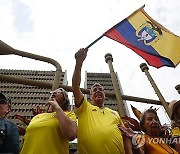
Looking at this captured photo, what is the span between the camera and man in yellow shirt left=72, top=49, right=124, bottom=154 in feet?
8.63

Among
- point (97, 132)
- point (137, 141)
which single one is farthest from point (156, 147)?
point (97, 132)

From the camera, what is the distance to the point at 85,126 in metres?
2.78

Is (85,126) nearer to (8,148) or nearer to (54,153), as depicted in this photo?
(54,153)

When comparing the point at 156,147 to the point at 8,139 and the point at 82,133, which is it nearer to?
the point at 82,133

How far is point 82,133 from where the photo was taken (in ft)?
8.98

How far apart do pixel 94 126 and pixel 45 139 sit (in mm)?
487

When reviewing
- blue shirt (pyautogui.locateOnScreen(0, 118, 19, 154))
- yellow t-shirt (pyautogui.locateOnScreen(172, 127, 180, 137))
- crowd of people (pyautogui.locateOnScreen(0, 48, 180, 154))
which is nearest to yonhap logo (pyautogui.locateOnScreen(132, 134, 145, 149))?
crowd of people (pyautogui.locateOnScreen(0, 48, 180, 154))

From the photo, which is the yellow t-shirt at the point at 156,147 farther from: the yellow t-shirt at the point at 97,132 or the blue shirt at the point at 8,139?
the blue shirt at the point at 8,139

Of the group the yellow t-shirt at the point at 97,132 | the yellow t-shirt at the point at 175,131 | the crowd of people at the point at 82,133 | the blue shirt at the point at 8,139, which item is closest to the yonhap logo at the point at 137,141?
the crowd of people at the point at 82,133

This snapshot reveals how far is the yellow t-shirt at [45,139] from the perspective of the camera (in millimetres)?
2566

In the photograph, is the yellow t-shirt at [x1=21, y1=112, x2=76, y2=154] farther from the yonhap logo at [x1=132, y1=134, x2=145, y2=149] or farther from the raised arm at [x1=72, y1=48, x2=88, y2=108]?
the yonhap logo at [x1=132, y1=134, x2=145, y2=149]

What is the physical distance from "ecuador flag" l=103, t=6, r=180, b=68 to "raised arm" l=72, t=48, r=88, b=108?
1.63 meters

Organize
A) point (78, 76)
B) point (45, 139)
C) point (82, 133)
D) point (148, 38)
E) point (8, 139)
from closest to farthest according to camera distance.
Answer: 1. point (8, 139)
2. point (45, 139)
3. point (82, 133)
4. point (78, 76)
5. point (148, 38)

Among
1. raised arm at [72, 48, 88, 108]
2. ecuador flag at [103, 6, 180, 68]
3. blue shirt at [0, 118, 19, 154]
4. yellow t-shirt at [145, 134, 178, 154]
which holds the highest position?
ecuador flag at [103, 6, 180, 68]
